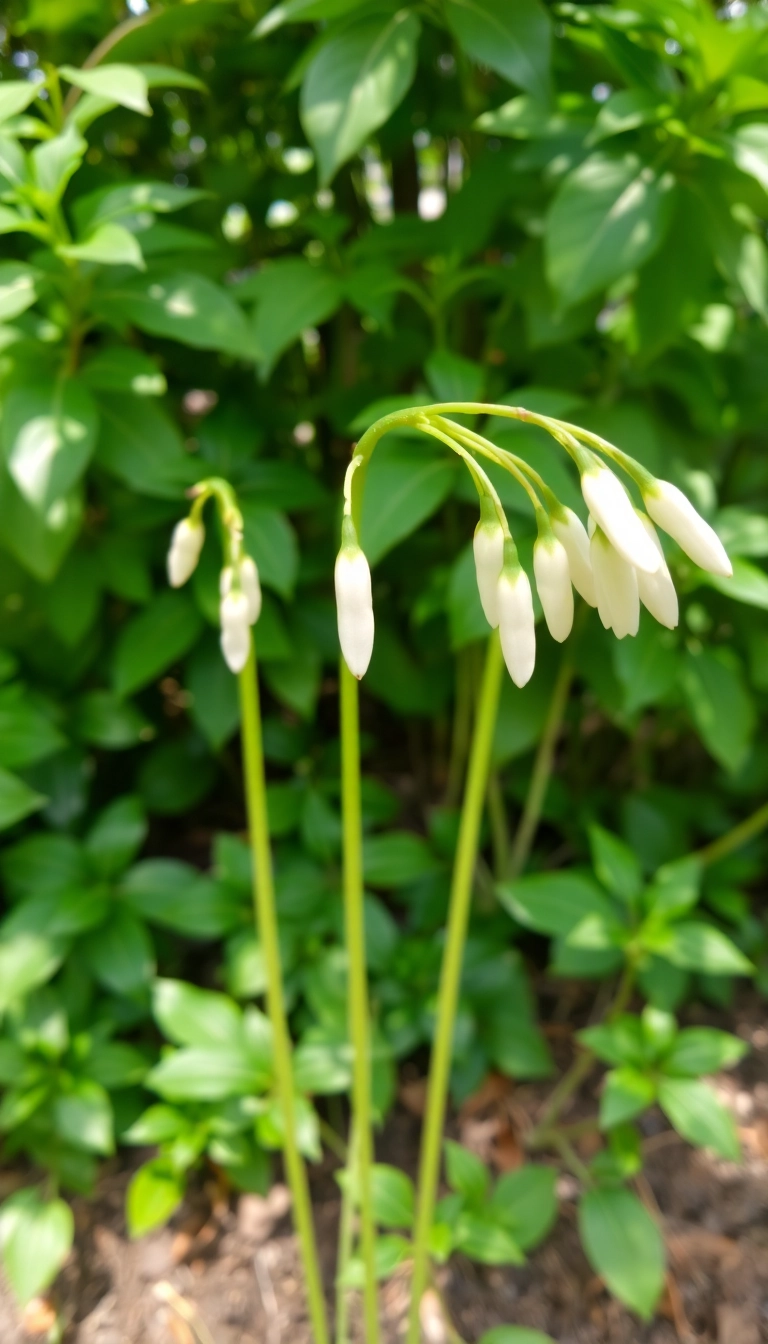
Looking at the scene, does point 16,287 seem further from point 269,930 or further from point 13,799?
point 269,930

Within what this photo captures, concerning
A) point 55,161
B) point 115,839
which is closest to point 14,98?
point 55,161

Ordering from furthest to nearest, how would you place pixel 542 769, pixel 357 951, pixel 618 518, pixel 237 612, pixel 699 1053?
1. pixel 542 769
2. pixel 699 1053
3. pixel 357 951
4. pixel 237 612
5. pixel 618 518

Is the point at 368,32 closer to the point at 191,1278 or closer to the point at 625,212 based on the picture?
the point at 625,212

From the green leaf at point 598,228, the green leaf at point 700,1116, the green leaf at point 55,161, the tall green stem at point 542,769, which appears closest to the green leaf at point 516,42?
the green leaf at point 598,228

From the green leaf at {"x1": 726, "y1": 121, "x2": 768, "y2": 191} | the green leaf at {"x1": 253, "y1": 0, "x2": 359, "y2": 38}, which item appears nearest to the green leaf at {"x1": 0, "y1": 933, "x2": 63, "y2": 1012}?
the green leaf at {"x1": 253, "y1": 0, "x2": 359, "y2": 38}

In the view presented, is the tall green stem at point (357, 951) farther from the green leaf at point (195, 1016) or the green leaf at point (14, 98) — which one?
the green leaf at point (14, 98)

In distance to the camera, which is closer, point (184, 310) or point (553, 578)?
point (553, 578)

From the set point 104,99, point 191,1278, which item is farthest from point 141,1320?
point 104,99
